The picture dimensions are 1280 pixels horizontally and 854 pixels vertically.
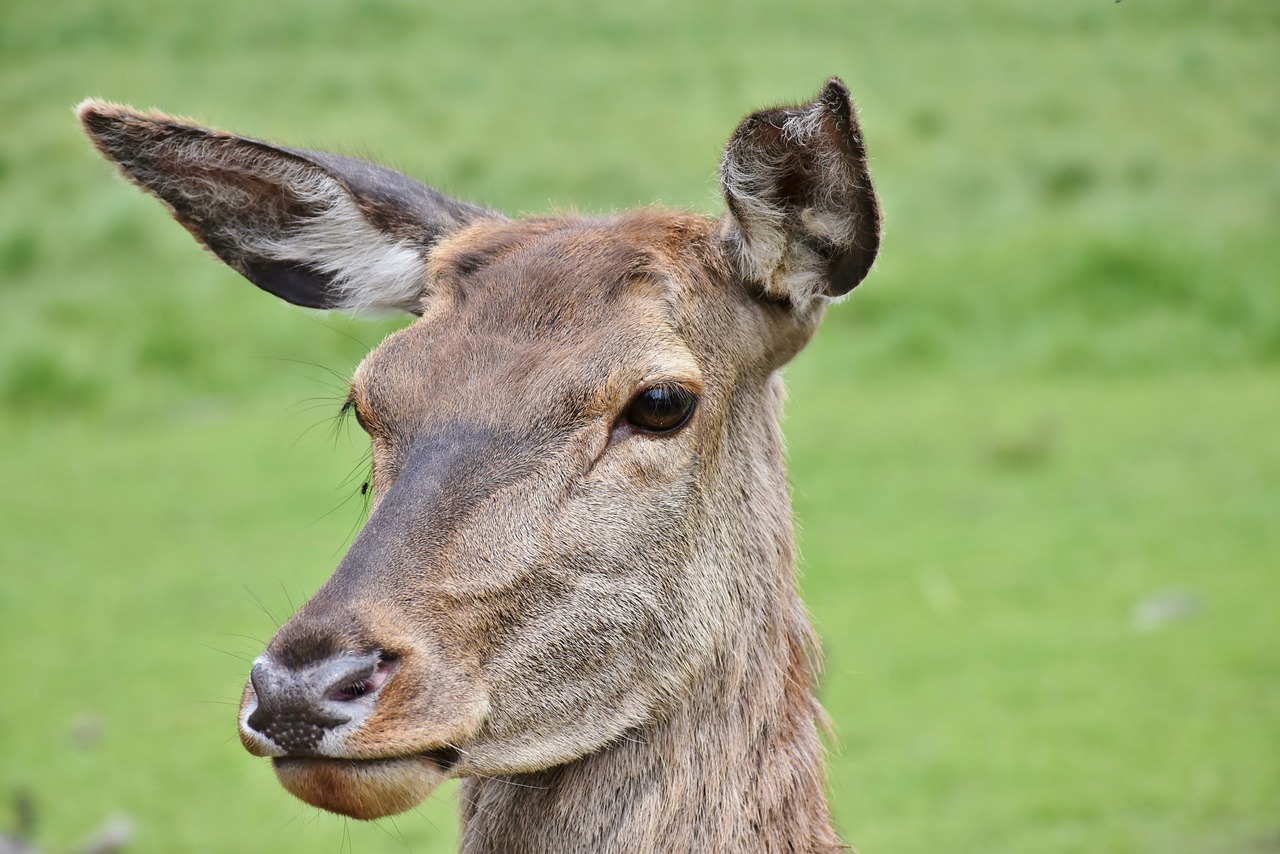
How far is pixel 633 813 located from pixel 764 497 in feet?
2.89

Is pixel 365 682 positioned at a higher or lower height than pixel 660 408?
lower

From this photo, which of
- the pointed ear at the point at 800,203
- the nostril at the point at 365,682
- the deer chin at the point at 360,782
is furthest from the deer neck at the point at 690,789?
the pointed ear at the point at 800,203

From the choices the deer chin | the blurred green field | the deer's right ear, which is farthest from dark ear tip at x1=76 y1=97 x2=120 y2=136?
the deer chin

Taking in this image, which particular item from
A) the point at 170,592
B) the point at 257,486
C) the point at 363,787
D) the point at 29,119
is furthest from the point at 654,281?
the point at 29,119

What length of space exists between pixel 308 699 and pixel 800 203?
170cm

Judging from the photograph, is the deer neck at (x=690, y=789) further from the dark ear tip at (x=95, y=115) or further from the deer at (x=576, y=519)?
the dark ear tip at (x=95, y=115)

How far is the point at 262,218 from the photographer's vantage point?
4477mm

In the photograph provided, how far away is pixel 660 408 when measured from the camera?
3707mm

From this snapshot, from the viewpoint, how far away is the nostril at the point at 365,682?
121 inches

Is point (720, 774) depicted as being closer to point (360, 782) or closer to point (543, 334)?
point (360, 782)

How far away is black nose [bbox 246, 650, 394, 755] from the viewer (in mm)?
3062

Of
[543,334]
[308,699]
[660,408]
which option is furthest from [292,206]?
[308,699]

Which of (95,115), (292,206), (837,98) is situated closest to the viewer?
(837,98)

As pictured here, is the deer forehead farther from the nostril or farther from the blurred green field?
the blurred green field
